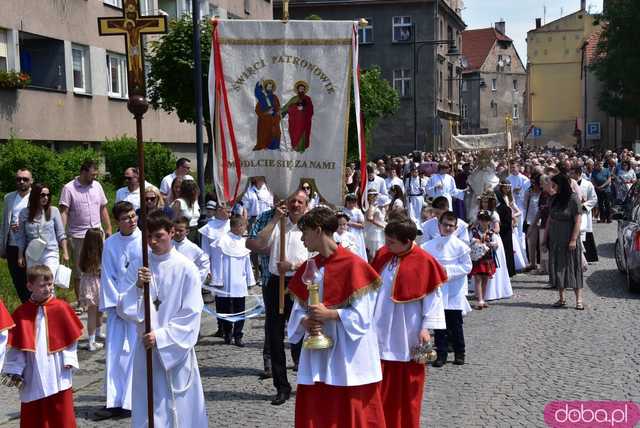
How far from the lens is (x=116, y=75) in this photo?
28.4 metres

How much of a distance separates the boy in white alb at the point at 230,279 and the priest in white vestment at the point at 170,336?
412cm

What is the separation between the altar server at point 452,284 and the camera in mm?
8992

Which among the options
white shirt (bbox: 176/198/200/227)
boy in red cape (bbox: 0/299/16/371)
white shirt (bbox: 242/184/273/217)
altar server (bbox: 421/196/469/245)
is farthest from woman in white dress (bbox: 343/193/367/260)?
boy in red cape (bbox: 0/299/16/371)

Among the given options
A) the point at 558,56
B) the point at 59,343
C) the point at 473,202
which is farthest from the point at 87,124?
the point at 558,56

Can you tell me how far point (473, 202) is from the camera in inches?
688

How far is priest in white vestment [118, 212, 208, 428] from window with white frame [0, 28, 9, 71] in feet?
59.2

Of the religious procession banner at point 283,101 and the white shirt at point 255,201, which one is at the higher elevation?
the religious procession banner at point 283,101

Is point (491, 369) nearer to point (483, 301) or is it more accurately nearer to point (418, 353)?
point (418, 353)

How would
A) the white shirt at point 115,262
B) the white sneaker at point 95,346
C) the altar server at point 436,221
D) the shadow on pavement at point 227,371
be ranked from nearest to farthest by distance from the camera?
the white shirt at point 115,262
the shadow on pavement at point 227,371
the white sneaker at point 95,346
the altar server at point 436,221

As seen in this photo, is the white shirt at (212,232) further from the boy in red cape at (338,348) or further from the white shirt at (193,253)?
the boy in red cape at (338,348)

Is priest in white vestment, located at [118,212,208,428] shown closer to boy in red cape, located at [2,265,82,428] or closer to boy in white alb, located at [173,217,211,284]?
boy in red cape, located at [2,265,82,428]

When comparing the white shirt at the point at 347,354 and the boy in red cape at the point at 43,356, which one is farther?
the boy in red cape at the point at 43,356

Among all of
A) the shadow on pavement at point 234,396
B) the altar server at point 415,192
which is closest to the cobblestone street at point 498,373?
the shadow on pavement at point 234,396

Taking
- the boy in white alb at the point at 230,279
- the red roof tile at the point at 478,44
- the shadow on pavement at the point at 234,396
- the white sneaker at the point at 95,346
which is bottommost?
the shadow on pavement at the point at 234,396
